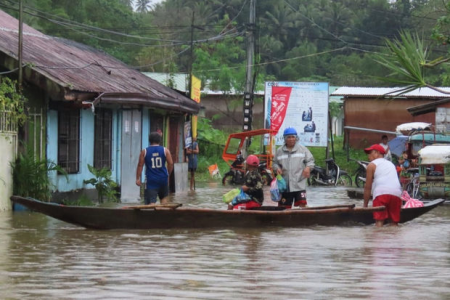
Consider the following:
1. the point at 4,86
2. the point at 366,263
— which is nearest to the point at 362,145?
the point at 4,86

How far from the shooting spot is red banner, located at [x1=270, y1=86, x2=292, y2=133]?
34156 mm

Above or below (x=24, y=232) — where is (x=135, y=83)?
above

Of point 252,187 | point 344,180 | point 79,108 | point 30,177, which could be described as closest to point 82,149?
point 79,108

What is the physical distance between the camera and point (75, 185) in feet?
63.7

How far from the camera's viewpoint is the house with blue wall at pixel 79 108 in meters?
17.5

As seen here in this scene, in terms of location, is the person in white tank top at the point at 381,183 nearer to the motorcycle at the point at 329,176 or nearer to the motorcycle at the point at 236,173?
the motorcycle at the point at 236,173

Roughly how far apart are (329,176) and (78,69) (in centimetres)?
1304

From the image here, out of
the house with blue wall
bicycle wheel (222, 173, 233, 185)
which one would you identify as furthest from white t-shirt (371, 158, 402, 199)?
bicycle wheel (222, 173, 233, 185)

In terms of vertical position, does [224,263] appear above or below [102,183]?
below

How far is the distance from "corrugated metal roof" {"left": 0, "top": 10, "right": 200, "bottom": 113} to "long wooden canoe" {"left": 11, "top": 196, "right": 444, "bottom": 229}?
4.03 m

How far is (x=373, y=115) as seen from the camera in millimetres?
41281

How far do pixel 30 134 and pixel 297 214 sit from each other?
6.31 m

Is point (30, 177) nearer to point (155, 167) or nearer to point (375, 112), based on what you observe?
point (155, 167)

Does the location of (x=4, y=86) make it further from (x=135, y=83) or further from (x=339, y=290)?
(x=339, y=290)
